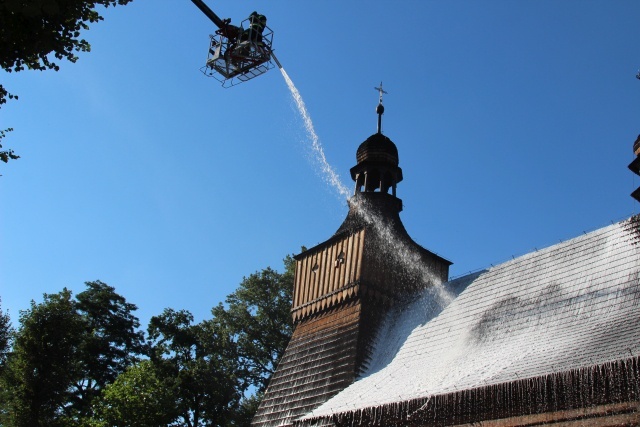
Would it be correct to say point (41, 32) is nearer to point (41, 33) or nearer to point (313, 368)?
point (41, 33)

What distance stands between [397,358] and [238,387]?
19.2 meters

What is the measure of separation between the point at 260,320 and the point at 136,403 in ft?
33.8

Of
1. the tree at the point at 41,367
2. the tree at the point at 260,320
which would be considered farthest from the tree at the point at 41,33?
the tree at the point at 260,320

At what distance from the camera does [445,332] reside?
71.0ft

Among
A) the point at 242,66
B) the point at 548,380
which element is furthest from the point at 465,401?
the point at 242,66

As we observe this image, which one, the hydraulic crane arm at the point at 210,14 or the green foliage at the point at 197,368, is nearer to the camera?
the hydraulic crane arm at the point at 210,14

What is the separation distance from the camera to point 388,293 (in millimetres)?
26172

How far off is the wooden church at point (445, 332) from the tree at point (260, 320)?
1293 cm

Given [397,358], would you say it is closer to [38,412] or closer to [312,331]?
[312,331]

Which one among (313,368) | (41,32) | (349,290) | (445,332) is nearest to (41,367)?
(313,368)

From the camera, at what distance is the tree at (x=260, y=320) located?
40.9 metres

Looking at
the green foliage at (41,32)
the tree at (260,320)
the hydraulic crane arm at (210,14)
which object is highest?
the tree at (260,320)

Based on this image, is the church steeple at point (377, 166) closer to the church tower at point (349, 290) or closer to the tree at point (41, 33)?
the church tower at point (349, 290)

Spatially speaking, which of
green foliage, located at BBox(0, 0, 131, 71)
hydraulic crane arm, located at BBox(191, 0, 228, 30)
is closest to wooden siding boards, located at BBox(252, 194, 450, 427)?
hydraulic crane arm, located at BBox(191, 0, 228, 30)
